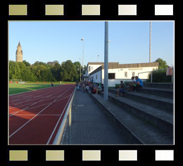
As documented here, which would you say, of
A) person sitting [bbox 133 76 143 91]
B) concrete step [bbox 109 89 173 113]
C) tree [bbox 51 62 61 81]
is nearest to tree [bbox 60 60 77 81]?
tree [bbox 51 62 61 81]

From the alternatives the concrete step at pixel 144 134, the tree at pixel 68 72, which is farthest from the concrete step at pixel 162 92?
the tree at pixel 68 72

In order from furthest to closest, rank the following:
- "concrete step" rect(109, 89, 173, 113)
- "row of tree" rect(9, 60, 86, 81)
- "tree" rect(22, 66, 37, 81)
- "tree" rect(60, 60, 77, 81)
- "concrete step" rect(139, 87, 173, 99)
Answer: "tree" rect(60, 60, 77, 81) < "tree" rect(22, 66, 37, 81) < "row of tree" rect(9, 60, 86, 81) < "concrete step" rect(139, 87, 173, 99) < "concrete step" rect(109, 89, 173, 113)

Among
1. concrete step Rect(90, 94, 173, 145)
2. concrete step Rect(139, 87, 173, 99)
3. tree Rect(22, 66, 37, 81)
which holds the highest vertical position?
tree Rect(22, 66, 37, 81)

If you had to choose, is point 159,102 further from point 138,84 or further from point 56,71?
point 56,71

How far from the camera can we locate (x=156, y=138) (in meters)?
3.72

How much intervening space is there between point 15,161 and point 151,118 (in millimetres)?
3923

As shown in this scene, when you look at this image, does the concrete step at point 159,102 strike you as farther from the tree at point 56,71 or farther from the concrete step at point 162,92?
the tree at point 56,71

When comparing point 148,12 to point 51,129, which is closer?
point 148,12

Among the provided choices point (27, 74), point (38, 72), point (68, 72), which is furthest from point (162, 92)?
point (68, 72)

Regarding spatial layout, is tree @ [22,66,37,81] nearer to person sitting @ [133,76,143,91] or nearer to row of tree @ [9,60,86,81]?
row of tree @ [9,60,86,81]

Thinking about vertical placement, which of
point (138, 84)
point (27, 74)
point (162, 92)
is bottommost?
point (162, 92)

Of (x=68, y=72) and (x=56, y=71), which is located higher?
(x=56, y=71)
